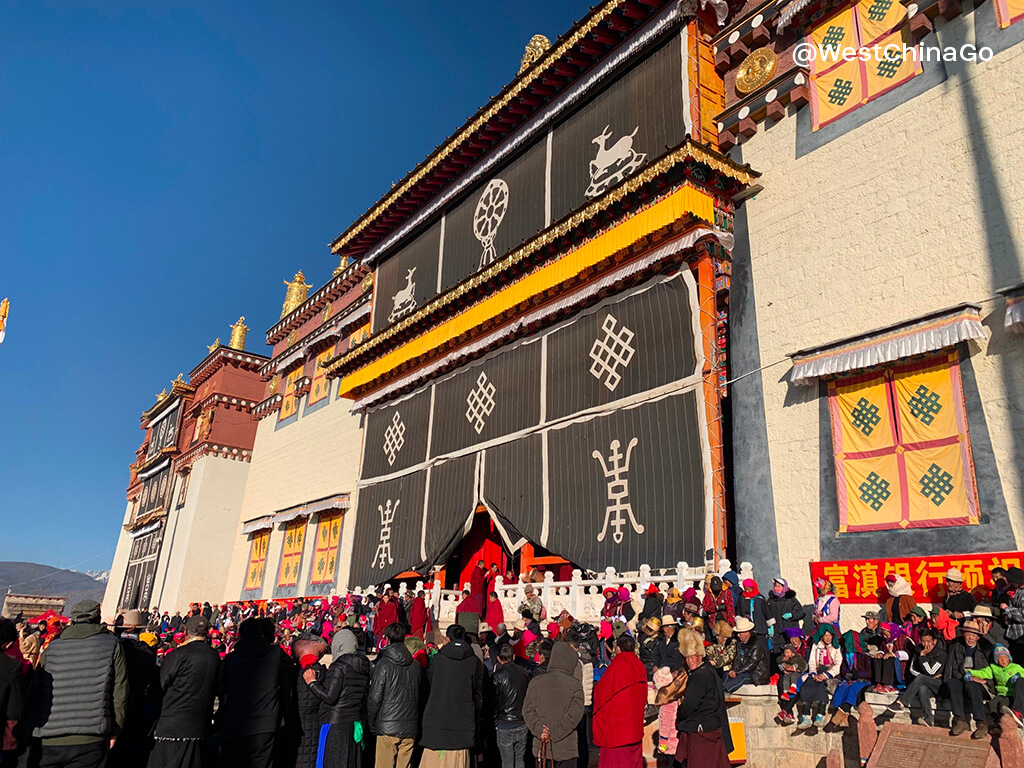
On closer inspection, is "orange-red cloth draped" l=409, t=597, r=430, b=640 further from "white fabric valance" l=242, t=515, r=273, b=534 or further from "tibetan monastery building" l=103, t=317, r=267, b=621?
"tibetan monastery building" l=103, t=317, r=267, b=621

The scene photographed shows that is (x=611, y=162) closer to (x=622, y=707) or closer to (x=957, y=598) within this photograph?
(x=957, y=598)

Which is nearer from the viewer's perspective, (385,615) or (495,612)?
(495,612)

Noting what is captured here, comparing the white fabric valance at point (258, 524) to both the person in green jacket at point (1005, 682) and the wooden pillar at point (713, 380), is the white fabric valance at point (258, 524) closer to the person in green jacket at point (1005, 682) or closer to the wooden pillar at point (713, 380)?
the wooden pillar at point (713, 380)

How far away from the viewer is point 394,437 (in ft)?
62.5

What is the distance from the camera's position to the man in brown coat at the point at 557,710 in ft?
18.2

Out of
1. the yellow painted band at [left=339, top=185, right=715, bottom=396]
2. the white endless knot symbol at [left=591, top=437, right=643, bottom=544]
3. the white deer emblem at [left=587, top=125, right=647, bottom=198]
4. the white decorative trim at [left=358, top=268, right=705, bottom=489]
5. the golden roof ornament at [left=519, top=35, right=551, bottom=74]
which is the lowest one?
the white endless knot symbol at [left=591, top=437, right=643, bottom=544]

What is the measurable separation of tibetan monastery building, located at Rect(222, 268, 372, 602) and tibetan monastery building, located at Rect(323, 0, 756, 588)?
8.53 feet

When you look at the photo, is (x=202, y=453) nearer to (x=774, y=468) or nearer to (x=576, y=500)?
(x=576, y=500)

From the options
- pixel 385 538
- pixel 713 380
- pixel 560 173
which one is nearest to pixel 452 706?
pixel 713 380

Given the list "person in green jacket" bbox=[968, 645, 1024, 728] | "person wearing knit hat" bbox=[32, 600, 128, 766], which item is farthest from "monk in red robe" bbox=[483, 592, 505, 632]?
"person wearing knit hat" bbox=[32, 600, 128, 766]

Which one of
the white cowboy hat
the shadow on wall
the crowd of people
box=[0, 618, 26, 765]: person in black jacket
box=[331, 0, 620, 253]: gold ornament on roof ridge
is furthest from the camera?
box=[331, 0, 620, 253]: gold ornament on roof ridge

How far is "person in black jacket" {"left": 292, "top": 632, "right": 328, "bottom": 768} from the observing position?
5590mm

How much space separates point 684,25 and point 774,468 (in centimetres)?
833

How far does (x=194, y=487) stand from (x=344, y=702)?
94.9 feet
